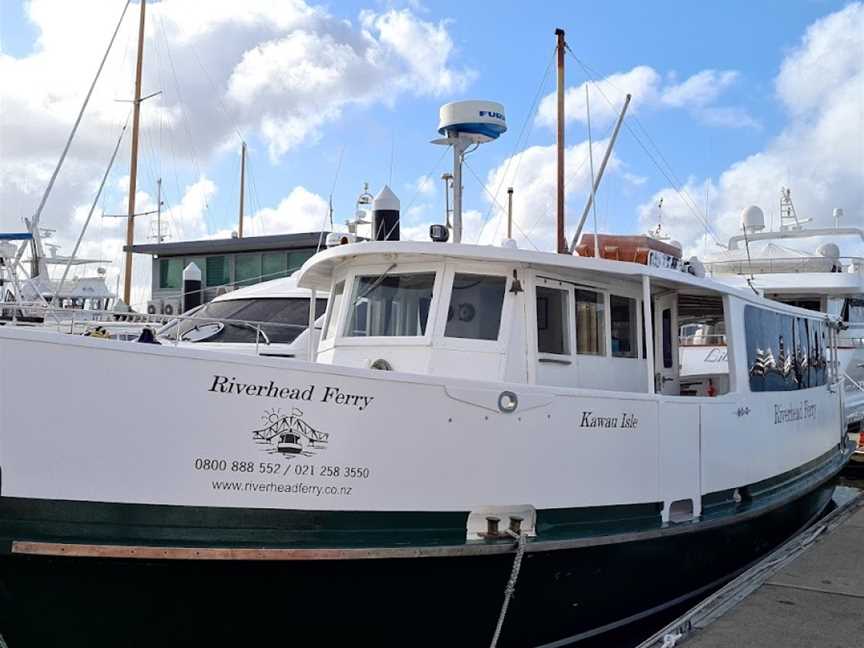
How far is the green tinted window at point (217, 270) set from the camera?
70.4 feet

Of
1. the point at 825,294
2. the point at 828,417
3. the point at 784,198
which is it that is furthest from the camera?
the point at 784,198

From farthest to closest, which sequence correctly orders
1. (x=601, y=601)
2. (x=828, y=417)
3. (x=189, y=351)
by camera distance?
(x=828, y=417), (x=601, y=601), (x=189, y=351)

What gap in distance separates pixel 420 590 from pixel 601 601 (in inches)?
68.0

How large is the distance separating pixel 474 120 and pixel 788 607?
4860 mm

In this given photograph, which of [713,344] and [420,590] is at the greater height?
[713,344]

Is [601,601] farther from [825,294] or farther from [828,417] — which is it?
[825,294]

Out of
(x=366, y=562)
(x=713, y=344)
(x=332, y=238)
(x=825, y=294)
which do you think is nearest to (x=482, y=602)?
(x=366, y=562)

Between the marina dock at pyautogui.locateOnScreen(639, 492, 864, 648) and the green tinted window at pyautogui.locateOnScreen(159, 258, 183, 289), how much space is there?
1797 cm

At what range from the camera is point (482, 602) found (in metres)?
5.46

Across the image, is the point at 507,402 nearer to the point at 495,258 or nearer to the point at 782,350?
the point at 495,258

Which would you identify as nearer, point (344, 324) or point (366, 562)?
point (366, 562)

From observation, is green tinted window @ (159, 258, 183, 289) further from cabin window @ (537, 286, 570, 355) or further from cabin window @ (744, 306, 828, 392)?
cabin window @ (537, 286, 570, 355)

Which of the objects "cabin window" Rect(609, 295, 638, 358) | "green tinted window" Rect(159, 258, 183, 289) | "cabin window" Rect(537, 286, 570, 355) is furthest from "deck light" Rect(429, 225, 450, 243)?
"green tinted window" Rect(159, 258, 183, 289)

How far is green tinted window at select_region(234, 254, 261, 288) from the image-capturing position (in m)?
20.8
